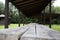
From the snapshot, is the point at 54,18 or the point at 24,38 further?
the point at 54,18

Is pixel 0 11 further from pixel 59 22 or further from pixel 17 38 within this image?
pixel 17 38

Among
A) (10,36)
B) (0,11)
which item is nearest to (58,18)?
(0,11)

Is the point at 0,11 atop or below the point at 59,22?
atop

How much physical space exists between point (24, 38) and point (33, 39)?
6cm

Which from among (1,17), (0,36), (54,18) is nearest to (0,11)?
(1,17)

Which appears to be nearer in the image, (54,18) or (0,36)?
(0,36)

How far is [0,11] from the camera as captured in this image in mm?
50562

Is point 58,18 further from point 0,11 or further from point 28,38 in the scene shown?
point 28,38

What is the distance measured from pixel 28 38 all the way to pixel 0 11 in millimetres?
50294

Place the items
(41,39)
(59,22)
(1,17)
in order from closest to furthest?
(41,39) → (59,22) → (1,17)

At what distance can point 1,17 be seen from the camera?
42.8 metres

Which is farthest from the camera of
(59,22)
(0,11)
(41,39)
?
(0,11)

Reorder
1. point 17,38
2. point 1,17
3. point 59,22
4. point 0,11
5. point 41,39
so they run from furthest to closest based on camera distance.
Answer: point 0,11 → point 1,17 → point 59,22 → point 17,38 → point 41,39

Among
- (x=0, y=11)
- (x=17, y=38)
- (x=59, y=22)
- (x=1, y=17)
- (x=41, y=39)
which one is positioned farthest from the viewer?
(x=0, y=11)
